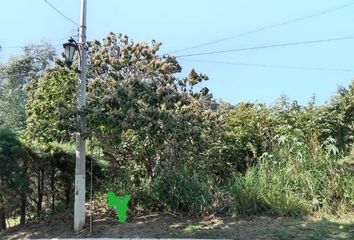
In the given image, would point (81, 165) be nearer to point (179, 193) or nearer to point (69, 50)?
point (179, 193)

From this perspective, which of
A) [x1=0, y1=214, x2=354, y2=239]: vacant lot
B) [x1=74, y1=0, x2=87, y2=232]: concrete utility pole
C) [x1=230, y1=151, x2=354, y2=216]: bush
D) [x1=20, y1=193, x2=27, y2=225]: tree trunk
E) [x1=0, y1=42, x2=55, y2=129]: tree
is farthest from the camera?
[x1=0, y1=42, x2=55, y2=129]: tree

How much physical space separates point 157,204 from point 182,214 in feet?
2.19

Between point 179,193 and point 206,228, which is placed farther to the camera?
point 179,193

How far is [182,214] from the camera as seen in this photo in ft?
28.6

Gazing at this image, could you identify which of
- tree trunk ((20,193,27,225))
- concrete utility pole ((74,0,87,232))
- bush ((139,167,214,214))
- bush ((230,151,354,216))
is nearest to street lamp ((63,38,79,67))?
concrete utility pole ((74,0,87,232))

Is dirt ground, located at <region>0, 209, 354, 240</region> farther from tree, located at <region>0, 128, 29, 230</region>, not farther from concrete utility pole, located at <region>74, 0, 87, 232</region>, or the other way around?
tree, located at <region>0, 128, 29, 230</region>

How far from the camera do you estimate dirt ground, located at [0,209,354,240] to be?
701cm

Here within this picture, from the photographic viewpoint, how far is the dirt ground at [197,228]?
23.0 ft

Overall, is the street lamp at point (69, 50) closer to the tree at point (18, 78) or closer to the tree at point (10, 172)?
the tree at point (10, 172)

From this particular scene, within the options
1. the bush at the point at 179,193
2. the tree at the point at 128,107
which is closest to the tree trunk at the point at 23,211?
the tree at the point at 128,107

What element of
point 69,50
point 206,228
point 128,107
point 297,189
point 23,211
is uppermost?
point 69,50

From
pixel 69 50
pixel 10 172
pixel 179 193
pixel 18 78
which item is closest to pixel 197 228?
pixel 179 193

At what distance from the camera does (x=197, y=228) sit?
Answer: 7.73m

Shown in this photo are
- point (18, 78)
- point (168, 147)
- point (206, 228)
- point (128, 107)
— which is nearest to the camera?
point (206, 228)
